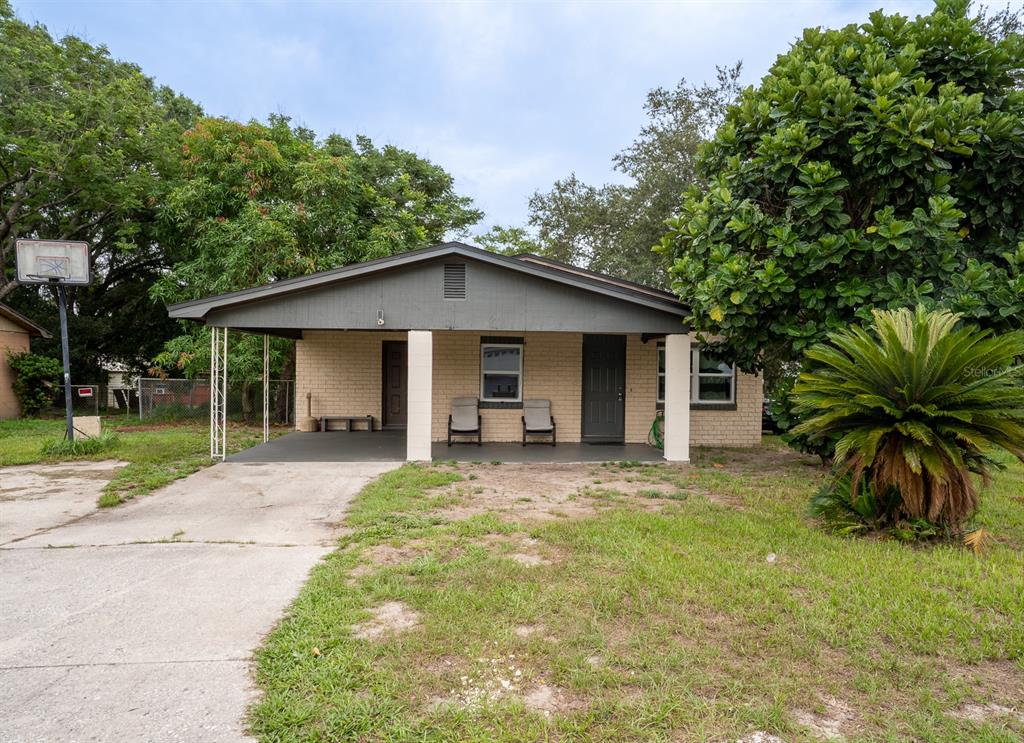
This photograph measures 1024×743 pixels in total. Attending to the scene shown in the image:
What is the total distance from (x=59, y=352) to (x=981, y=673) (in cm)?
2502

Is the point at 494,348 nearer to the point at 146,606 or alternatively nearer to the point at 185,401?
the point at 146,606

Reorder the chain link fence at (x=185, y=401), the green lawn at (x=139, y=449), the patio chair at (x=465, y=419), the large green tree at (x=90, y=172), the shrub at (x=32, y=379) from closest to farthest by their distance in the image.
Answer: the green lawn at (x=139, y=449) < the patio chair at (x=465, y=419) < the chain link fence at (x=185, y=401) < the large green tree at (x=90, y=172) < the shrub at (x=32, y=379)

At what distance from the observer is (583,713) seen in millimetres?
2479

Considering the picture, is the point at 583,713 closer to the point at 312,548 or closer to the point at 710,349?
the point at 312,548

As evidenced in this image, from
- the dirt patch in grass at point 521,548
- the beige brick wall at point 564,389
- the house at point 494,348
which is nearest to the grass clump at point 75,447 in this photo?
the house at point 494,348

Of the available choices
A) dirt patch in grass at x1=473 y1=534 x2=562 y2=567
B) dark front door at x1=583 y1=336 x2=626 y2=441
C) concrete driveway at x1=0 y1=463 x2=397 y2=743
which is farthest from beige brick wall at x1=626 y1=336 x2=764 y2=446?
dirt patch in grass at x1=473 y1=534 x2=562 y2=567

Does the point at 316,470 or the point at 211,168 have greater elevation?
the point at 211,168

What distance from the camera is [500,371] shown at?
11.7 m

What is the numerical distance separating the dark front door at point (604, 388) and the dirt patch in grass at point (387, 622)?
8547mm

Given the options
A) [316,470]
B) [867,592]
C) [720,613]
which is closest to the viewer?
[720,613]

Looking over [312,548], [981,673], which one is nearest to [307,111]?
[312,548]

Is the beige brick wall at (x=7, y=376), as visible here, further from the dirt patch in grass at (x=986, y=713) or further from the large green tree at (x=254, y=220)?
the dirt patch in grass at (x=986, y=713)

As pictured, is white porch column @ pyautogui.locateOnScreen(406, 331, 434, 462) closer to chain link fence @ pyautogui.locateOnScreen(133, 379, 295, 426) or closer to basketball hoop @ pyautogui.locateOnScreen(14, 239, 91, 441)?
basketball hoop @ pyautogui.locateOnScreen(14, 239, 91, 441)

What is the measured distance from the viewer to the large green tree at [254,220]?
561 inches
